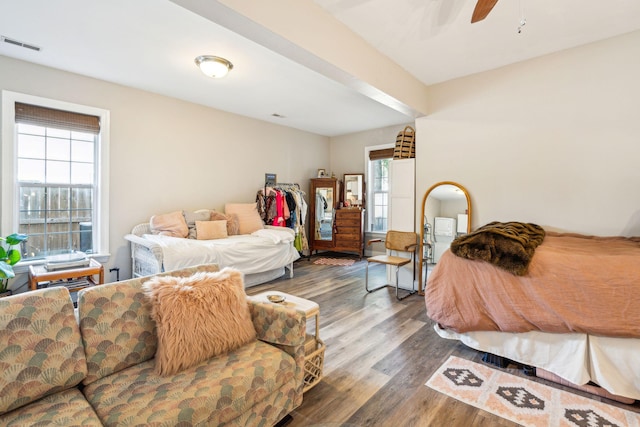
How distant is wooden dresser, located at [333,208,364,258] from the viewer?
6004 millimetres

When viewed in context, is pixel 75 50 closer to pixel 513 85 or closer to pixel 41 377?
pixel 41 377

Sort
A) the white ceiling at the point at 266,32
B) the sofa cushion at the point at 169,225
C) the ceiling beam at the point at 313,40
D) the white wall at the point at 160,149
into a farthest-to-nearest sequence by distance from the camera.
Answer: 1. the sofa cushion at the point at 169,225
2. the white wall at the point at 160,149
3. the white ceiling at the point at 266,32
4. the ceiling beam at the point at 313,40

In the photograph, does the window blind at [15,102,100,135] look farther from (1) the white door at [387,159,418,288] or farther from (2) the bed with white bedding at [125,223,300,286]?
(1) the white door at [387,159,418,288]

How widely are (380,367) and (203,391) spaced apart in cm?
138

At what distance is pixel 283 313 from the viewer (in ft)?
5.55

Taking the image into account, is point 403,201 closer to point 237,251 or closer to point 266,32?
point 237,251

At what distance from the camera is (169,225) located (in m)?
4.04

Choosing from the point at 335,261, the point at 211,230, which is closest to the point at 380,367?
the point at 211,230

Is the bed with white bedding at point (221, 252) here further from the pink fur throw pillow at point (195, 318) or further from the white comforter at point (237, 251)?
the pink fur throw pillow at point (195, 318)

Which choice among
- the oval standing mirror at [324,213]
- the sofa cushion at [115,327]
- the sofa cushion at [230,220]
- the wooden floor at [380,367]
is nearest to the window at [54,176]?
the sofa cushion at [230,220]

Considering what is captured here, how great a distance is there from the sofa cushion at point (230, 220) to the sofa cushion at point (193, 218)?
87 millimetres

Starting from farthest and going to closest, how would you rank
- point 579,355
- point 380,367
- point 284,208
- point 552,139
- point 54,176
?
1. point 284,208
2. point 54,176
3. point 552,139
4. point 380,367
5. point 579,355

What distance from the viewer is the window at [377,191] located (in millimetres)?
6207

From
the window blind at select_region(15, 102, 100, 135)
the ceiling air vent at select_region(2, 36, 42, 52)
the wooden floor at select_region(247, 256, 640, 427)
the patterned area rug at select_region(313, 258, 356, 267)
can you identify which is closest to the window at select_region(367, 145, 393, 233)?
the patterned area rug at select_region(313, 258, 356, 267)
